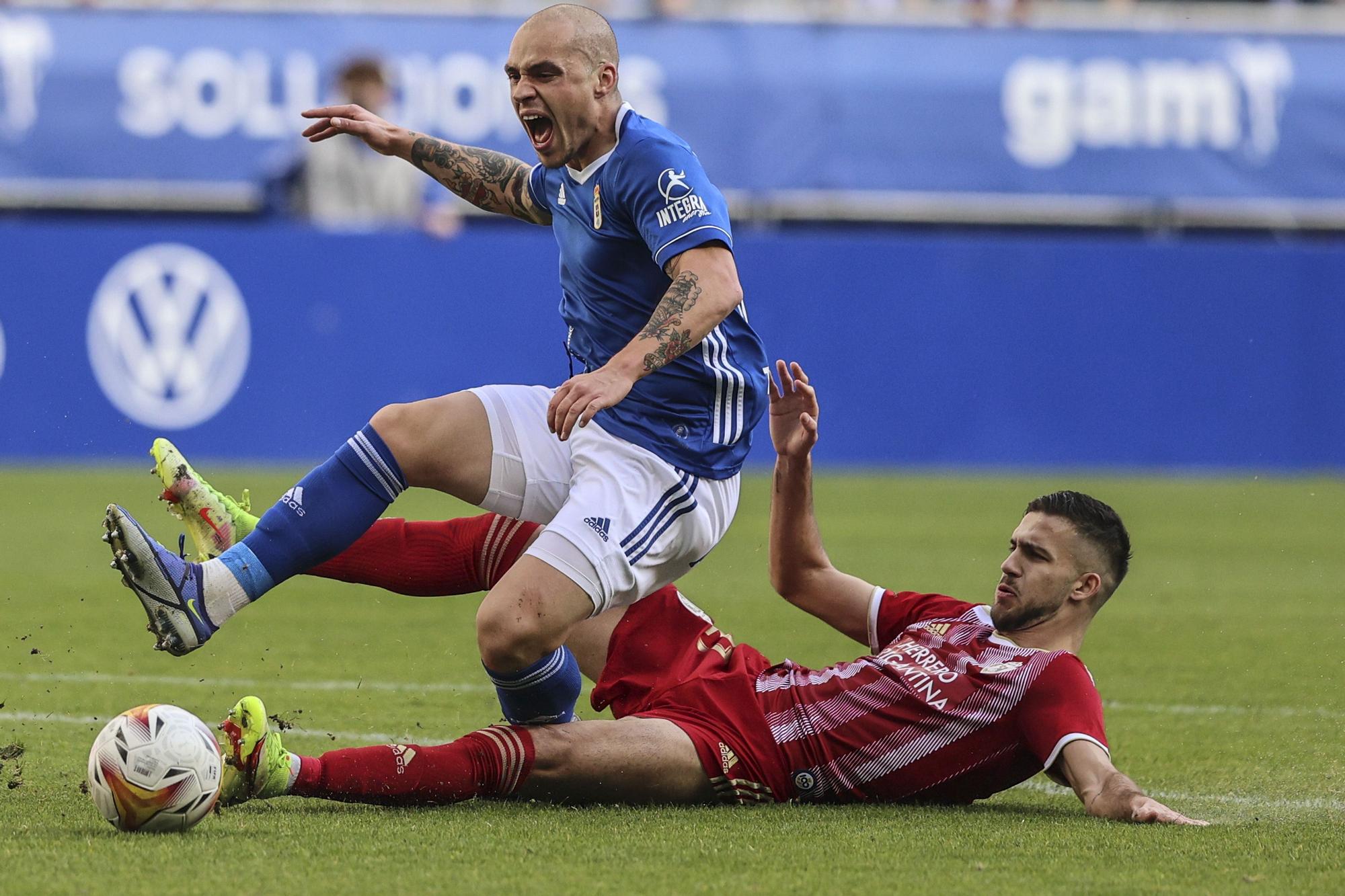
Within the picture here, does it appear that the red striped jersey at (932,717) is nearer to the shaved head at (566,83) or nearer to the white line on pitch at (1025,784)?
the white line on pitch at (1025,784)

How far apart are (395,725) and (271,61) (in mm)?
10970

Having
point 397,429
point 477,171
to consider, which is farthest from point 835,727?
point 477,171

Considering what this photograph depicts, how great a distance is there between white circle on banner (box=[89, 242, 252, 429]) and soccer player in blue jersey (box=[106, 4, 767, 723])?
7.95 m

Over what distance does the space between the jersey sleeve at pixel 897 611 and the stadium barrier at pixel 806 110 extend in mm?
10929

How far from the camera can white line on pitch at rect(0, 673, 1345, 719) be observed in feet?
19.1

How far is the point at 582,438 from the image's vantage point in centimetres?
467

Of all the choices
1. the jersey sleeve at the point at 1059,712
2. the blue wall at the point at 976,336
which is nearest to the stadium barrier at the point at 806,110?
the blue wall at the point at 976,336

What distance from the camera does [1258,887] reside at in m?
3.51

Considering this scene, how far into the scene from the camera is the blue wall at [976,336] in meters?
13.0

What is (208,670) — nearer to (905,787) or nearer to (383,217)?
(905,787)

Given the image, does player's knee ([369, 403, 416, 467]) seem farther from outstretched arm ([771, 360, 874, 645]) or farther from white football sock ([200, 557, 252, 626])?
outstretched arm ([771, 360, 874, 645])

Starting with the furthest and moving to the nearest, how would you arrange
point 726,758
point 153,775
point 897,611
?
point 897,611
point 726,758
point 153,775

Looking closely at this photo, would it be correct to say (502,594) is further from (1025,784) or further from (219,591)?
(1025,784)

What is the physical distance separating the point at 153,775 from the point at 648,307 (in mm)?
1686
